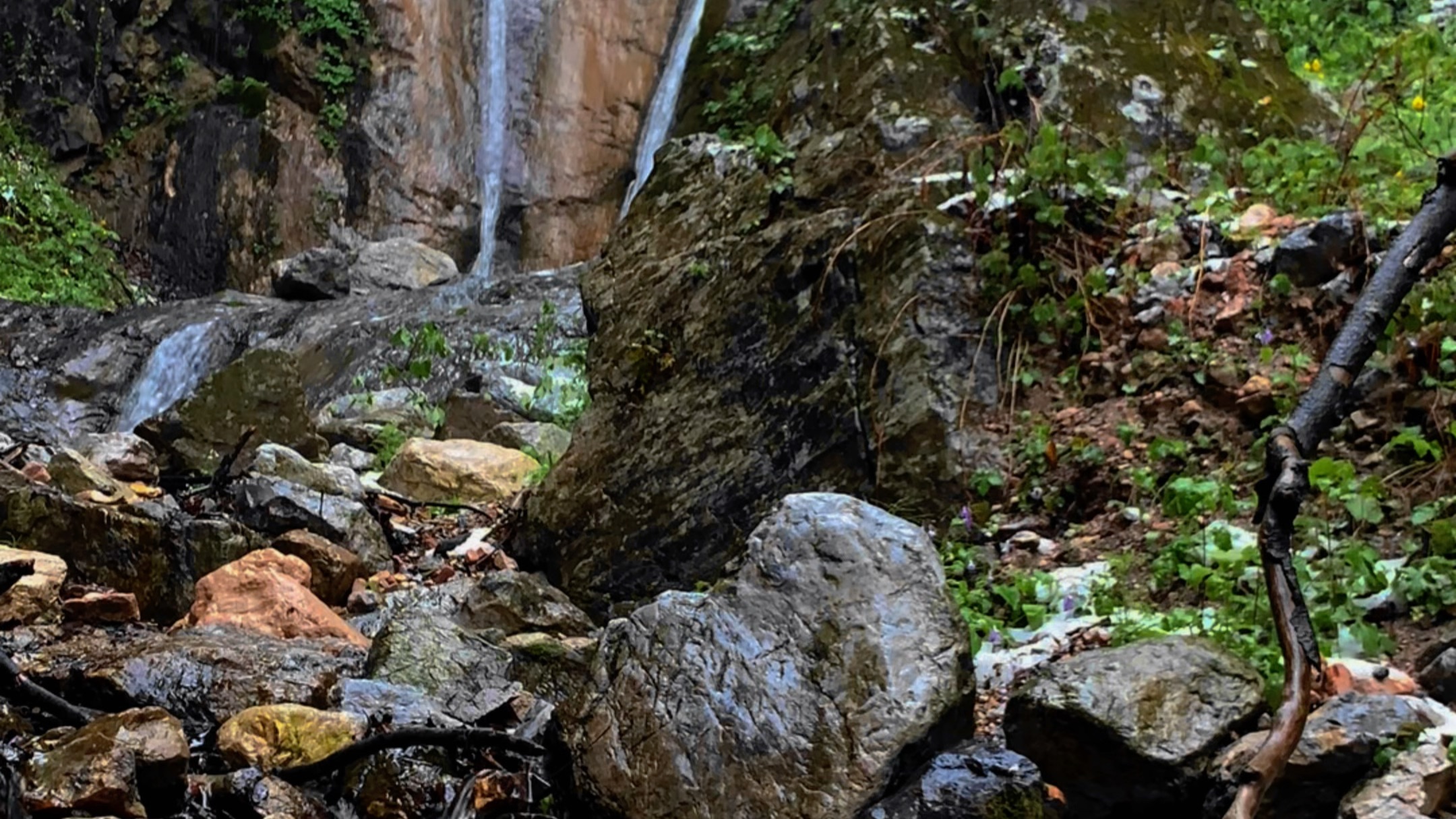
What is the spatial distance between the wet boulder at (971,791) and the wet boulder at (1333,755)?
31 centimetres

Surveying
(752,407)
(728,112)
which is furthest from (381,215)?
(752,407)

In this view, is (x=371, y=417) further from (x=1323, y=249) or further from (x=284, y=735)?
(x=1323, y=249)

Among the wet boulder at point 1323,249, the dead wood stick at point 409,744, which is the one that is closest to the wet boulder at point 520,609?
the dead wood stick at point 409,744

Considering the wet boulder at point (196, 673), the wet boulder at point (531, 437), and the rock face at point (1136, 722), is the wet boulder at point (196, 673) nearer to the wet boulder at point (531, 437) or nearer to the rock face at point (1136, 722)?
the rock face at point (1136, 722)

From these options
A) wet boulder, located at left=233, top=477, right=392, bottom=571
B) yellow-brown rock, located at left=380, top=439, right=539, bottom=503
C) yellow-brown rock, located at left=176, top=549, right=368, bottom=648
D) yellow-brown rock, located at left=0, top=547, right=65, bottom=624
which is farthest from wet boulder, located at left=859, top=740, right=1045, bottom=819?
yellow-brown rock, located at left=380, top=439, right=539, bottom=503

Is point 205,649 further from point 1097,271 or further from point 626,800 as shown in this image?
point 1097,271

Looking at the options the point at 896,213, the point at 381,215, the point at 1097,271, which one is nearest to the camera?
the point at 1097,271

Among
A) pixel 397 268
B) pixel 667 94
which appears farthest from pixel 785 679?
pixel 667 94

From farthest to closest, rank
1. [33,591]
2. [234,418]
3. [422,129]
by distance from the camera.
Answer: [422,129]
[234,418]
[33,591]

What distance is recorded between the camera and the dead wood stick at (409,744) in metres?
2.47

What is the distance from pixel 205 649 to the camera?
313 cm

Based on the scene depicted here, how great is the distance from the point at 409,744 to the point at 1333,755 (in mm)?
1838

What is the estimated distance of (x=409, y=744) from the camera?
2.50m

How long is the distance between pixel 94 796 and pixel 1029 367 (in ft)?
9.19
